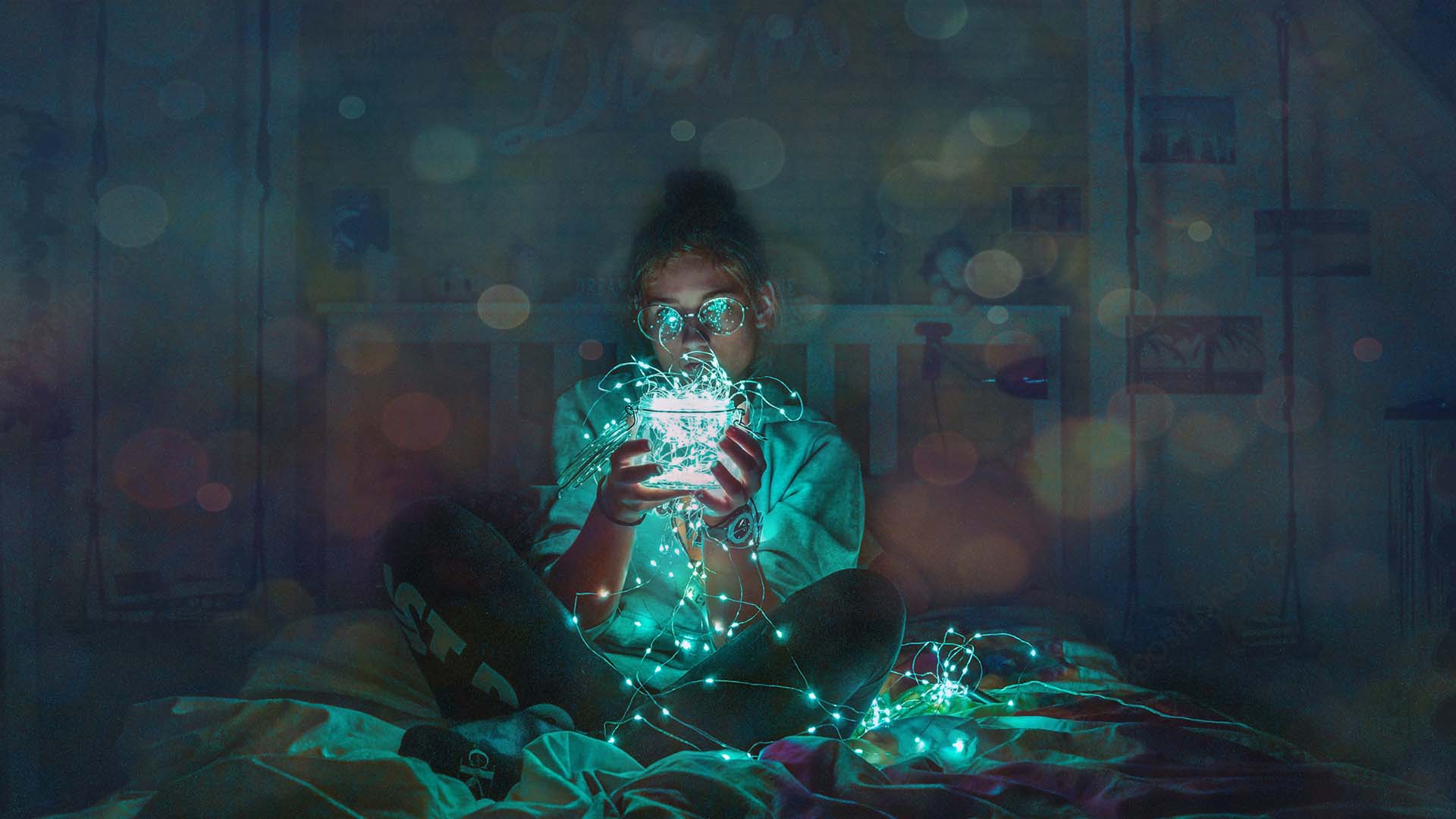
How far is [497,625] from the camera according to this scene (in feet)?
5.24

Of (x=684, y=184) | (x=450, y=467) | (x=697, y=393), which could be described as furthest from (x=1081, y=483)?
(x=450, y=467)

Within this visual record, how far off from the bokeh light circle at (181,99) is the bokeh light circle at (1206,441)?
388 centimetres

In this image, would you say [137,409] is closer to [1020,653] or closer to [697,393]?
[697,393]

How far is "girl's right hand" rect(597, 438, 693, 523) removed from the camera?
5.25ft

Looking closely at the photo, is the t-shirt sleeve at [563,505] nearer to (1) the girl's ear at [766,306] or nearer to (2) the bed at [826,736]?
(2) the bed at [826,736]

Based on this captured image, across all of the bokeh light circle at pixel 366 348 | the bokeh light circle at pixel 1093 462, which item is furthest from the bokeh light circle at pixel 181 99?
the bokeh light circle at pixel 1093 462

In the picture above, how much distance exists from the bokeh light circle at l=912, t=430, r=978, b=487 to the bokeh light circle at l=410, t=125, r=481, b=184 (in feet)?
6.55

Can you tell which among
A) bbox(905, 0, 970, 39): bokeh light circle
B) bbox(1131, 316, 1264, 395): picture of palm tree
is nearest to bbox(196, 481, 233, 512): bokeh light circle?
bbox(905, 0, 970, 39): bokeh light circle

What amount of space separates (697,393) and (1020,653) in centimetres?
116

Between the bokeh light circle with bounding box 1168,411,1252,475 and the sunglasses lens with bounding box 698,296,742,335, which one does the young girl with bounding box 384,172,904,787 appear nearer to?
the sunglasses lens with bounding box 698,296,742,335

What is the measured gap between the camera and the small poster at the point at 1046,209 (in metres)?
3.22

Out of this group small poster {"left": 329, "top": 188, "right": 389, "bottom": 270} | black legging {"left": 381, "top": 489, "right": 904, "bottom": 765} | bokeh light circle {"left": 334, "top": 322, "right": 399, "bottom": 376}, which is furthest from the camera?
small poster {"left": 329, "top": 188, "right": 389, "bottom": 270}

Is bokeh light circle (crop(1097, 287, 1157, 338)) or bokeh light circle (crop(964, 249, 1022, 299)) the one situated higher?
bokeh light circle (crop(964, 249, 1022, 299))

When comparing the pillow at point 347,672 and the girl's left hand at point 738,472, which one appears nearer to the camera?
the girl's left hand at point 738,472
